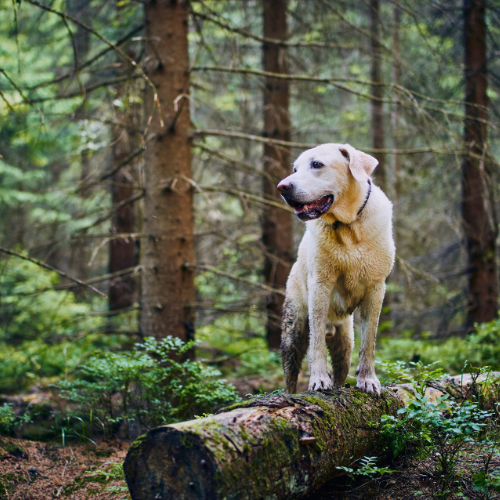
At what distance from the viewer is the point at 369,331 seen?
12.8 ft

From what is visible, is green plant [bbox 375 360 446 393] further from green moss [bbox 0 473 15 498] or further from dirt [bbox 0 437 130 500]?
green moss [bbox 0 473 15 498]

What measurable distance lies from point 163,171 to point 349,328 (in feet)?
10.9

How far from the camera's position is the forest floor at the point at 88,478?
9.56 feet

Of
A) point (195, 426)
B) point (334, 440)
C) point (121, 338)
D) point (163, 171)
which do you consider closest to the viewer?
point (195, 426)

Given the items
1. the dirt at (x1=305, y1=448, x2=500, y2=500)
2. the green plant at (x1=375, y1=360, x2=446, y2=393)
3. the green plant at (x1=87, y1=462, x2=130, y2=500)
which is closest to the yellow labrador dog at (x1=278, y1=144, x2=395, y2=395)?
the green plant at (x1=375, y1=360, x2=446, y2=393)

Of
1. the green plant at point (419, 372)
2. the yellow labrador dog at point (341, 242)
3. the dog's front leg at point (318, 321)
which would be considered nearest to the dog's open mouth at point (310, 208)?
the yellow labrador dog at point (341, 242)

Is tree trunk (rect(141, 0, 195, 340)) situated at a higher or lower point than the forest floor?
higher

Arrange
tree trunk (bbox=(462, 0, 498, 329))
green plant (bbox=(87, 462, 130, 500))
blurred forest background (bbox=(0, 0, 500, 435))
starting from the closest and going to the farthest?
green plant (bbox=(87, 462, 130, 500)) → blurred forest background (bbox=(0, 0, 500, 435)) → tree trunk (bbox=(462, 0, 498, 329))

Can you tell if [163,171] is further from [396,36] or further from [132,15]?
[396,36]

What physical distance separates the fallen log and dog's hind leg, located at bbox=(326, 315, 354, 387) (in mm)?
1409

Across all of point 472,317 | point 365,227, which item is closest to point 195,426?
point 365,227

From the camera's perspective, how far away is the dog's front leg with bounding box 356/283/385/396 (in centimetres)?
380

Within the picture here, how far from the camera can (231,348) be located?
404 inches

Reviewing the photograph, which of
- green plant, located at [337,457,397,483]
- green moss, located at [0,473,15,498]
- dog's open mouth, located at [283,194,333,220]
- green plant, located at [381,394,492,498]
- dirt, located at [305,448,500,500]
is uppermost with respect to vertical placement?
dog's open mouth, located at [283,194,333,220]
